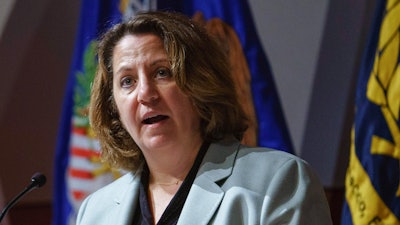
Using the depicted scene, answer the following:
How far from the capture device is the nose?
5.29ft

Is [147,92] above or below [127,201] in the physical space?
above

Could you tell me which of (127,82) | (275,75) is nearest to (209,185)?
(127,82)

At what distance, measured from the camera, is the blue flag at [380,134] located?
241 centimetres

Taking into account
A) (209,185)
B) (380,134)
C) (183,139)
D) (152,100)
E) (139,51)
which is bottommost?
(380,134)

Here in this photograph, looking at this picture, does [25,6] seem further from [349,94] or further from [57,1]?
[349,94]

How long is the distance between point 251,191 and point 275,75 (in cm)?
246

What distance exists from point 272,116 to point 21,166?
2.06 m

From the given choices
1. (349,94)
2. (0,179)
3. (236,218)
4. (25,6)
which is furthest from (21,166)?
(236,218)

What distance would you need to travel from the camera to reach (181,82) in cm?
164

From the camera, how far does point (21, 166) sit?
434cm

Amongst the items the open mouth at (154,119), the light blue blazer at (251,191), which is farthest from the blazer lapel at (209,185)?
the open mouth at (154,119)

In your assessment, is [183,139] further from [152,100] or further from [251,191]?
[251,191]

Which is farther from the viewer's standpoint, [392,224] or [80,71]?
[80,71]

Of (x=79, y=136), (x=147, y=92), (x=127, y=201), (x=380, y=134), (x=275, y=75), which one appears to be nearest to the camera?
(x=147, y=92)
